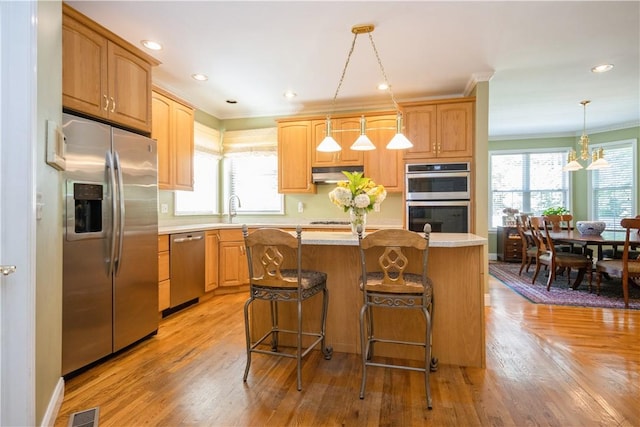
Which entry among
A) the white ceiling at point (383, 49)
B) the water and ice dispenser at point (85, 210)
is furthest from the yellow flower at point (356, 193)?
the water and ice dispenser at point (85, 210)

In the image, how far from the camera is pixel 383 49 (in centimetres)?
321

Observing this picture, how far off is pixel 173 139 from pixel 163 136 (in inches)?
6.3

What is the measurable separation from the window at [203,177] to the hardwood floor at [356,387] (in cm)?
209

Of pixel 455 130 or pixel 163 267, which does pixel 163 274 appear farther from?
pixel 455 130

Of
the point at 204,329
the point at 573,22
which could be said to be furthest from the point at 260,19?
the point at 204,329

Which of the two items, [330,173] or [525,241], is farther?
[525,241]

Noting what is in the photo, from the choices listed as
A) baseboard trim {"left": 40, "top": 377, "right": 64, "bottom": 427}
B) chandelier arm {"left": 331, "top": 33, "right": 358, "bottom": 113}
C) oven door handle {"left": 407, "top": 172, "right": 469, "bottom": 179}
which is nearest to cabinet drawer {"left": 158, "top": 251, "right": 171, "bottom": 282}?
baseboard trim {"left": 40, "top": 377, "right": 64, "bottom": 427}

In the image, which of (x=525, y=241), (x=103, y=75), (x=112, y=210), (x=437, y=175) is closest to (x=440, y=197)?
(x=437, y=175)

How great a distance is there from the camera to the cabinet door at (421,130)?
13.7 ft

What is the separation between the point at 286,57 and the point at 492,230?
6.02 meters

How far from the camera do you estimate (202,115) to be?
4.96 meters

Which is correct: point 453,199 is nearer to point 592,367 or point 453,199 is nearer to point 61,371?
point 592,367

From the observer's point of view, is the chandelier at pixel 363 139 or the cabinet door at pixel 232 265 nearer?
the chandelier at pixel 363 139

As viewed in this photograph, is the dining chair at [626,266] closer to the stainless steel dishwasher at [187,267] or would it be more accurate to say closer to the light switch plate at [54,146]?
the stainless steel dishwasher at [187,267]
